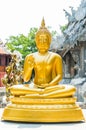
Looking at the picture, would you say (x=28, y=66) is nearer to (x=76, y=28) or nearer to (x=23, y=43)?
(x=76, y=28)

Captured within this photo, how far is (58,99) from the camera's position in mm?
6684

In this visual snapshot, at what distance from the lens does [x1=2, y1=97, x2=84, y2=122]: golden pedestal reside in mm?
6531

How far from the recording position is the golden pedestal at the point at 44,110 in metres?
6.53

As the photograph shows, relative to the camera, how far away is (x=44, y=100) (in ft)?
21.8

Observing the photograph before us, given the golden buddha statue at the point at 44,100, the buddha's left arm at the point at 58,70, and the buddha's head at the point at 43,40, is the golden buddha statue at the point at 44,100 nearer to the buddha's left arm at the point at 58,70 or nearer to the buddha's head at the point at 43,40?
the buddha's left arm at the point at 58,70

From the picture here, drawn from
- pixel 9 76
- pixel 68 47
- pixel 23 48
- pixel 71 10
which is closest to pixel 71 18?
pixel 71 10

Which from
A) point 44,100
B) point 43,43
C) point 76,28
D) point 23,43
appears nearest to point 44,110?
point 44,100

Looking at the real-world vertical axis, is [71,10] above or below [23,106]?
above

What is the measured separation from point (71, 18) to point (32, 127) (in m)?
14.8

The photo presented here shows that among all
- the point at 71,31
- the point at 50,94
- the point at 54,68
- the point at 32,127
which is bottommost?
the point at 32,127

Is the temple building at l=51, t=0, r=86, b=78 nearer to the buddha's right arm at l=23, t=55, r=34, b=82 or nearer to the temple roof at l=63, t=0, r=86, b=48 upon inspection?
the temple roof at l=63, t=0, r=86, b=48

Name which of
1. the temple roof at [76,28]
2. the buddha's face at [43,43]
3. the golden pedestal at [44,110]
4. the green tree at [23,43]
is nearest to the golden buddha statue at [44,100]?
the golden pedestal at [44,110]

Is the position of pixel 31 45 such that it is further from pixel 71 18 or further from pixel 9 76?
pixel 9 76

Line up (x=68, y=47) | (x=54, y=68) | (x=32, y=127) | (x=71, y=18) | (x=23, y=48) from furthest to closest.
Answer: (x=23, y=48)
(x=71, y=18)
(x=68, y=47)
(x=54, y=68)
(x=32, y=127)
